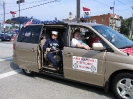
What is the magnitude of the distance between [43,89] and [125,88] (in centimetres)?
210

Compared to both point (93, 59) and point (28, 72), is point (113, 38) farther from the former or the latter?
point (28, 72)

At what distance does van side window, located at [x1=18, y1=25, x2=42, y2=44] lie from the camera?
18.2ft

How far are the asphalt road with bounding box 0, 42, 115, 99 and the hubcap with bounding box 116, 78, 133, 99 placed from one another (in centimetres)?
36

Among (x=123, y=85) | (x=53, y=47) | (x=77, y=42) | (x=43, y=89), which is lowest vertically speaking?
(x=43, y=89)

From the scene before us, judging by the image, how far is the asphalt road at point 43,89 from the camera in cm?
427

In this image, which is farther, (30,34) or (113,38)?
(30,34)

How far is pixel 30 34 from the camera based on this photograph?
5.77 metres

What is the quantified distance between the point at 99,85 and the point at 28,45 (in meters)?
2.68

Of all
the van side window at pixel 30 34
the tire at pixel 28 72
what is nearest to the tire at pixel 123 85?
the van side window at pixel 30 34

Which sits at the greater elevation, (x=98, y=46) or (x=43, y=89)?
(x=98, y=46)

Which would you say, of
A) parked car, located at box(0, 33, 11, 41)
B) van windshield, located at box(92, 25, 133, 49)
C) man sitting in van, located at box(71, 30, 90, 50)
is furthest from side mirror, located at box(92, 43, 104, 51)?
parked car, located at box(0, 33, 11, 41)

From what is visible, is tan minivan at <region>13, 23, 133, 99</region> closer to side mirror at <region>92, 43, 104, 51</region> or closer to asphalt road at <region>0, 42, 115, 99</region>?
side mirror at <region>92, 43, 104, 51</region>

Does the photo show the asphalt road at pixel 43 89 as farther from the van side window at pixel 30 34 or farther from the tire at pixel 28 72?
the van side window at pixel 30 34

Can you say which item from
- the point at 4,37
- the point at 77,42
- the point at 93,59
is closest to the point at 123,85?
the point at 93,59
